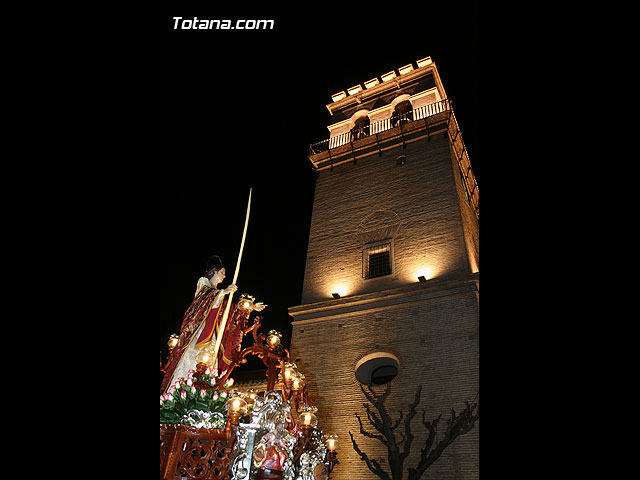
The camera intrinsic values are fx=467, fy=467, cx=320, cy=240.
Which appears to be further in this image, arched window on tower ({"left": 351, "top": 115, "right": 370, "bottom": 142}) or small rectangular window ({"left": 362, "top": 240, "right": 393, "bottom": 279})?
arched window on tower ({"left": 351, "top": 115, "right": 370, "bottom": 142})

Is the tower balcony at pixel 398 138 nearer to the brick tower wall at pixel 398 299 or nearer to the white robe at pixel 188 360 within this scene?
the brick tower wall at pixel 398 299

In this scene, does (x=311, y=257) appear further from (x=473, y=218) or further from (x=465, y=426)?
(x=465, y=426)

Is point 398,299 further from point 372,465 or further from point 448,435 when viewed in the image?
point 372,465

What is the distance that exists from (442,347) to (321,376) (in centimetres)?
383

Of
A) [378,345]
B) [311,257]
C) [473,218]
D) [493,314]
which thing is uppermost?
[473,218]

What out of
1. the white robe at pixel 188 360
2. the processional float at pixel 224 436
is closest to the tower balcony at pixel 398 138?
the white robe at pixel 188 360

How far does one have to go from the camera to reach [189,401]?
730 centimetres

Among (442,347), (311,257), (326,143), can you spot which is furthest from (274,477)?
(326,143)

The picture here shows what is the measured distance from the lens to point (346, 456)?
12.6 meters

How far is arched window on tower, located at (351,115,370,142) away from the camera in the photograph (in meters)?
20.1

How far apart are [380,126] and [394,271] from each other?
7275 millimetres

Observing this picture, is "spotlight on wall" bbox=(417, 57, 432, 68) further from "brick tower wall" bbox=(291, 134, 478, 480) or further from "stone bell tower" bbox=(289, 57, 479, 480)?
"brick tower wall" bbox=(291, 134, 478, 480)

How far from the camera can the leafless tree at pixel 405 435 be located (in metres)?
11.0

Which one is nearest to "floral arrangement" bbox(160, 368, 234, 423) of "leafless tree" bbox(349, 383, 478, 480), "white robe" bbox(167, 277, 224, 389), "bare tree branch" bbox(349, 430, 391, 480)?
"white robe" bbox(167, 277, 224, 389)
